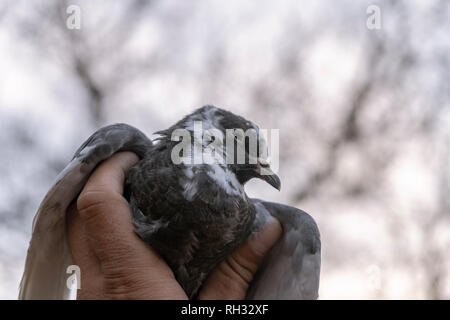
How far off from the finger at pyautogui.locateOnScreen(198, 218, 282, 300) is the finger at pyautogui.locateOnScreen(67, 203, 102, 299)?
63 cm

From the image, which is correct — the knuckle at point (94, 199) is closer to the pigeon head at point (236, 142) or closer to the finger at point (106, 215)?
the finger at point (106, 215)

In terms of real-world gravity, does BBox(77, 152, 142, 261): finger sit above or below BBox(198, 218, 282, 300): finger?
above

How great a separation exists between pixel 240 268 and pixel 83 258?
0.93 meters

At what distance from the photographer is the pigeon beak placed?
9.00ft

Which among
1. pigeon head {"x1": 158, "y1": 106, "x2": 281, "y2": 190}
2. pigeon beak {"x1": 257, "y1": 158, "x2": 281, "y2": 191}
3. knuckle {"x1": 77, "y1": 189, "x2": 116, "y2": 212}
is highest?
pigeon head {"x1": 158, "y1": 106, "x2": 281, "y2": 190}

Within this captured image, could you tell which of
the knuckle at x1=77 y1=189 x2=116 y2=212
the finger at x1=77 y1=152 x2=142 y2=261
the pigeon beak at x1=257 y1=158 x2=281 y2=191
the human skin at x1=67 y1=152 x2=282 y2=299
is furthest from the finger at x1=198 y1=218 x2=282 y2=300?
the knuckle at x1=77 y1=189 x2=116 y2=212

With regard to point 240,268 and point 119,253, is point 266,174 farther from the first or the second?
point 119,253

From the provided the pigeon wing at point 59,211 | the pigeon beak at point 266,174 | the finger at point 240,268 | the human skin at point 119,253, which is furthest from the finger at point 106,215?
the pigeon beak at point 266,174

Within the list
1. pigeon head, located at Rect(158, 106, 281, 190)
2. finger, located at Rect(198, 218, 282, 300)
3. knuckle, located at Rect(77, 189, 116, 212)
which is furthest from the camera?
finger, located at Rect(198, 218, 282, 300)

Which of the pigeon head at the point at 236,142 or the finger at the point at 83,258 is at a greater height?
the pigeon head at the point at 236,142

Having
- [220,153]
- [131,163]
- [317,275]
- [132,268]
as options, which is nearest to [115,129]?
[131,163]

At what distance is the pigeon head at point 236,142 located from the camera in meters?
2.68

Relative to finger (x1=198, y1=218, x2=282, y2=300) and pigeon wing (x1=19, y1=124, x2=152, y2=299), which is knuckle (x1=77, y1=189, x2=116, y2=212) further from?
finger (x1=198, y1=218, x2=282, y2=300)

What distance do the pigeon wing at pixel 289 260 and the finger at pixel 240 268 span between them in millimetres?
81
